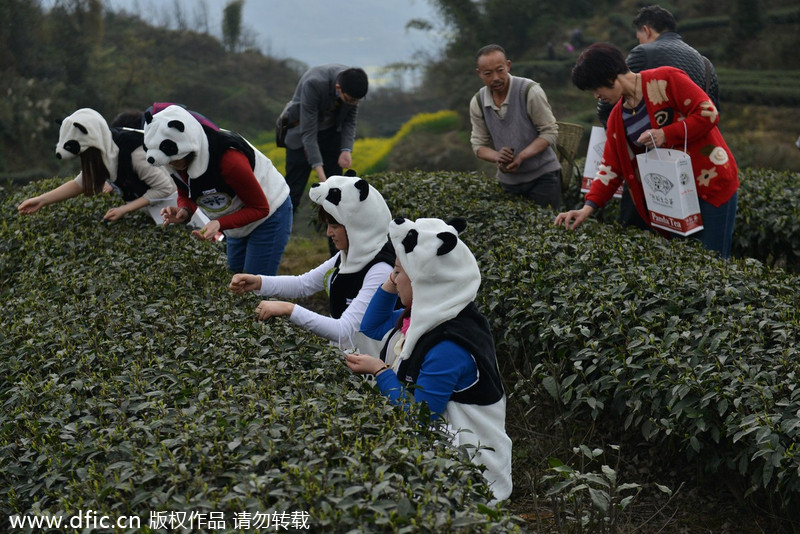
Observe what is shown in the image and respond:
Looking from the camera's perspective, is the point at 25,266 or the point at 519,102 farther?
the point at 519,102

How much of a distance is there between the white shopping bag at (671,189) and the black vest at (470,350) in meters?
2.22

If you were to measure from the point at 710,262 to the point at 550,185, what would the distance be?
1983mm

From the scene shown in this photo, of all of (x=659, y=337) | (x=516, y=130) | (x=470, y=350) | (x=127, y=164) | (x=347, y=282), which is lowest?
(x=659, y=337)

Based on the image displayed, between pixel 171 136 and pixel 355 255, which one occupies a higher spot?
pixel 171 136

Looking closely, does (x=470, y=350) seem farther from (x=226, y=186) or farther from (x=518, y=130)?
(x=518, y=130)

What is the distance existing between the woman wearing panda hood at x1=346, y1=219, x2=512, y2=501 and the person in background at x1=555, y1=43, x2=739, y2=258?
2033mm

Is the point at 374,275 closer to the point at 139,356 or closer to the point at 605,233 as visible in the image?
→ the point at 139,356

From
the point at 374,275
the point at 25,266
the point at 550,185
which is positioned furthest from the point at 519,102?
the point at 25,266

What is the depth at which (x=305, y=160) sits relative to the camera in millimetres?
7789

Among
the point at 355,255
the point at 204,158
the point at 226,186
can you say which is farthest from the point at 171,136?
the point at 355,255

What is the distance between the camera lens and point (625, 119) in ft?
17.5

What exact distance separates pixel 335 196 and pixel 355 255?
0.33 m

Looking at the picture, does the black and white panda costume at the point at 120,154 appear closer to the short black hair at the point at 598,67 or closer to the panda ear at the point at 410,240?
the short black hair at the point at 598,67

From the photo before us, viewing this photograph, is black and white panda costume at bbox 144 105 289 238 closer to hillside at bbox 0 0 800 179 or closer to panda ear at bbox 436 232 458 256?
panda ear at bbox 436 232 458 256
